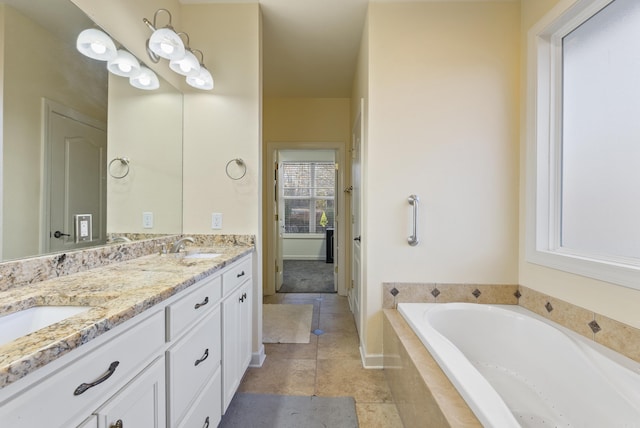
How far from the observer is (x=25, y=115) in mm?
1030

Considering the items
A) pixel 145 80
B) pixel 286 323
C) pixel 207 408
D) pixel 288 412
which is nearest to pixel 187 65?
pixel 145 80

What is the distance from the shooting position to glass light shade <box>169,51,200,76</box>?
1.71 meters

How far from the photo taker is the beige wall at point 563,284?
123 cm

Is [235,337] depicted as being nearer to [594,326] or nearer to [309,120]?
[594,326]

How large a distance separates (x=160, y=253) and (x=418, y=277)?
1.69 metres

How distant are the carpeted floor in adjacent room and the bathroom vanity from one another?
7.51ft

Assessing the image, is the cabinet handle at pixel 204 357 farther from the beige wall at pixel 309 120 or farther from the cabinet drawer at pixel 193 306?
the beige wall at pixel 309 120

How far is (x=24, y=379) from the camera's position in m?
0.49

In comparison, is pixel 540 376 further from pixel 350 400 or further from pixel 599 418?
pixel 350 400

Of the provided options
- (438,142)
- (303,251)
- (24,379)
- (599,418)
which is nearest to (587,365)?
(599,418)

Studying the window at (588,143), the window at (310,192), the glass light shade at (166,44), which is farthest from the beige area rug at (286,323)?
the window at (310,192)

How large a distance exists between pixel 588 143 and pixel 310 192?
5069 mm

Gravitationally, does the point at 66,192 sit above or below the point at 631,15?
below

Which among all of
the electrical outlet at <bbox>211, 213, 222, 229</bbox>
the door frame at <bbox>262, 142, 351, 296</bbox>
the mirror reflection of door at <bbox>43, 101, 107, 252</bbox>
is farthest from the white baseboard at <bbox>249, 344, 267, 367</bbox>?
the door frame at <bbox>262, 142, 351, 296</bbox>
